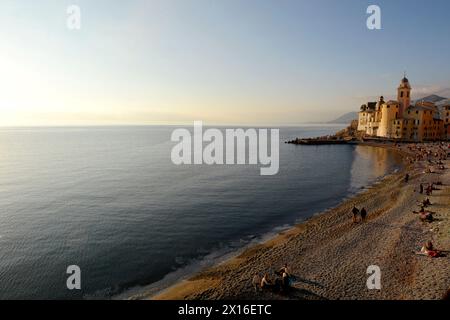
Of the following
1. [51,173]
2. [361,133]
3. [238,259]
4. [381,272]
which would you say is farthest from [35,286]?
[361,133]

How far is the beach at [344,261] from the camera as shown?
1554 cm

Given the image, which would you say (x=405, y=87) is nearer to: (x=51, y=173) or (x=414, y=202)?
(x=414, y=202)

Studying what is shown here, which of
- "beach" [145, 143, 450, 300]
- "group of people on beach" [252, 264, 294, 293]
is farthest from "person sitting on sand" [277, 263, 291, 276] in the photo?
"beach" [145, 143, 450, 300]

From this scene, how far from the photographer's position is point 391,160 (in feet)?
227

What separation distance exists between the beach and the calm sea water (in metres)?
2.99

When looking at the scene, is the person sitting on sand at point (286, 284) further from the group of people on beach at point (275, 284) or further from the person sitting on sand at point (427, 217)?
the person sitting on sand at point (427, 217)

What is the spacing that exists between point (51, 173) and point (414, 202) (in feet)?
194

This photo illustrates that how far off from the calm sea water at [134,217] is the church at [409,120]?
50605 mm

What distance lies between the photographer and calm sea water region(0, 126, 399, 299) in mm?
20172

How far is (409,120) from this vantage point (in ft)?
330

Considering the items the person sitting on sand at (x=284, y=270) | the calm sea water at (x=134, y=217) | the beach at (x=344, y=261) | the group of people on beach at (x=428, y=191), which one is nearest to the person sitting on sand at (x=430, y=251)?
the group of people on beach at (x=428, y=191)

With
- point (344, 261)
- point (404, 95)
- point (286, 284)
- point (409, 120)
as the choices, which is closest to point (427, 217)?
point (344, 261)

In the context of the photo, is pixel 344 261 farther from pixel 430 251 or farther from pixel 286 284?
pixel 286 284
